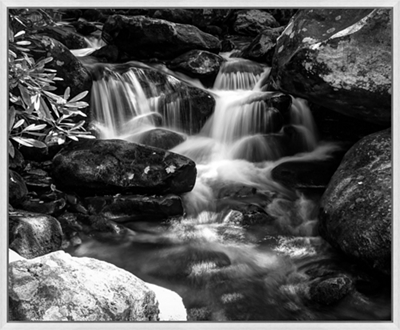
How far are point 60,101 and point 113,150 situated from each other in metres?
2.37

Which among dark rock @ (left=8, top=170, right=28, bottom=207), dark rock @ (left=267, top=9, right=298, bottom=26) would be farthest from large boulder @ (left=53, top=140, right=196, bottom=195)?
dark rock @ (left=267, top=9, right=298, bottom=26)

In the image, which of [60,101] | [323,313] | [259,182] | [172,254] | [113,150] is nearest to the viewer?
[60,101]

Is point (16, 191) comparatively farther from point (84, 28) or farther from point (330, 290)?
point (84, 28)

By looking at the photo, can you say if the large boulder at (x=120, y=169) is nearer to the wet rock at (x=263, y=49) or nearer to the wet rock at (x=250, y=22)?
the wet rock at (x=263, y=49)

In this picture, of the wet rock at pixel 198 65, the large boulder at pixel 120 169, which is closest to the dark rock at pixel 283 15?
the wet rock at pixel 198 65

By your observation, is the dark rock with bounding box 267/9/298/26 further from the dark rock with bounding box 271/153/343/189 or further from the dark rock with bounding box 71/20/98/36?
the dark rock with bounding box 71/20/98/36

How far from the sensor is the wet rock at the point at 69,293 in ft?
4.91

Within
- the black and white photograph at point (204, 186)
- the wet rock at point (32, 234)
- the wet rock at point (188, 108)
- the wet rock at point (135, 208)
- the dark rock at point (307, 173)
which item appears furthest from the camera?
the wet rock at point (188, 108)

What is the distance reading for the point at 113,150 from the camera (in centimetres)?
415

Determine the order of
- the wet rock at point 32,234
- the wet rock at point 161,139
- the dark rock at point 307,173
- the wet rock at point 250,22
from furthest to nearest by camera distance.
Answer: the wet rock at point 250,22 → the wet rock at point 161,139 → the dark rock at point 307,173 → the wet rock at point 32,234

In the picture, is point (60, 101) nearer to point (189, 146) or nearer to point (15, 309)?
point (15, 309)

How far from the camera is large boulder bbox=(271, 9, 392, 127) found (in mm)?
2980

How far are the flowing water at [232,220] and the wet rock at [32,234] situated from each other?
0.28m

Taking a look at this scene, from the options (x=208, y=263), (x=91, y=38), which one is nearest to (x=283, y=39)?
(x=208, y=263)
